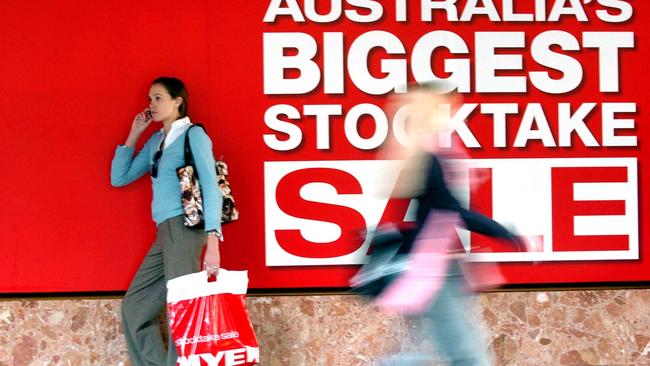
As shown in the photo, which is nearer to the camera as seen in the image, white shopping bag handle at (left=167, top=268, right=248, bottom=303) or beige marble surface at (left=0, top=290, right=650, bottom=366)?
white shopping bag handle at (left=167, top=268, right=248, bottom=303)

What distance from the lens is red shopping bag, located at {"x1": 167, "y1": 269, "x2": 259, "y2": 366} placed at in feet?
15.6

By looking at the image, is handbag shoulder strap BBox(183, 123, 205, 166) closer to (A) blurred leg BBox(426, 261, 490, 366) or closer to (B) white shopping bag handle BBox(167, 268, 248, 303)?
(B) white shopping bag handle BBox(167, 268, 248, 303)

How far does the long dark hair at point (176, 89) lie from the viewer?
16.5ft

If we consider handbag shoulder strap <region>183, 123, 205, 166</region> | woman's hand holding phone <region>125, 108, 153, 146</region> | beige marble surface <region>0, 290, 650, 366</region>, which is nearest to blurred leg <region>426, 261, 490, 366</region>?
beige marble surface <region>0, 290, 650, 366</region>

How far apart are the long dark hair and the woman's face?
0.02 metres

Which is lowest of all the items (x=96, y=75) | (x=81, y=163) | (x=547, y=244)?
(x=547, y=244)

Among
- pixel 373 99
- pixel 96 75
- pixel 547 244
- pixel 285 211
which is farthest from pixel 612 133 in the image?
pixel 96 75

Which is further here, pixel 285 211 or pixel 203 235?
pixel 285 211

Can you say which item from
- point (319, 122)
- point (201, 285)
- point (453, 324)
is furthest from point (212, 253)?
point (453, 324)

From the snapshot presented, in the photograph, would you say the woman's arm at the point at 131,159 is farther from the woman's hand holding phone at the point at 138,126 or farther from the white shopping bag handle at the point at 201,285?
the white shopping bag handle at the point at 201,285

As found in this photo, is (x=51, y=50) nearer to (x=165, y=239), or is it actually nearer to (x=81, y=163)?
(x=81, y=163)

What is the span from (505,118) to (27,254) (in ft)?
8.62

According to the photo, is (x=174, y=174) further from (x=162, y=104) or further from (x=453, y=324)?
(x=453, y=324)

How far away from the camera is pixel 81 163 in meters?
5.37
